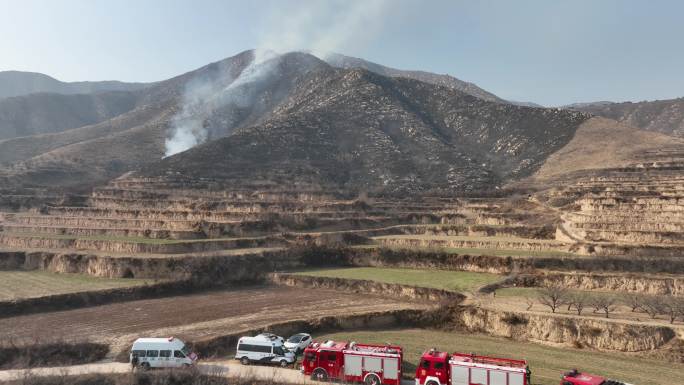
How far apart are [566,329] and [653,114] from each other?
163 m

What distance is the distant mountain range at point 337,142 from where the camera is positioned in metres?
99.2

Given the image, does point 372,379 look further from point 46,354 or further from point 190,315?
point 190,315

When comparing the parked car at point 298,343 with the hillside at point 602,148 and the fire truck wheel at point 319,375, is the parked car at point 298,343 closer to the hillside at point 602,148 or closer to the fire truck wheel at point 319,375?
Answer: the fire truck wheel at point 319,375

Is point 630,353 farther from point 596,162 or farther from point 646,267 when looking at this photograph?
point 596,162

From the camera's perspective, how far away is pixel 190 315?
36844mm

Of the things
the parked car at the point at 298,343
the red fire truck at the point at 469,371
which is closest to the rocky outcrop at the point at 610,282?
the red fire truck at the point at 469,371

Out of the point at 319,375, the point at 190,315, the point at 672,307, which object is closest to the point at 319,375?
the point at 319,375

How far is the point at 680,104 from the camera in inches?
6245

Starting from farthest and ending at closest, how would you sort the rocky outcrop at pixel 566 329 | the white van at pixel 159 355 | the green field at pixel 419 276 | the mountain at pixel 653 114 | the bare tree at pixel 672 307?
the mountain at pixel 653 114, the green field at pixel 419 276, the bare tree at pixel 672 307, the rocky outcrop at pixel 566 329, the white van at pixel 159 355

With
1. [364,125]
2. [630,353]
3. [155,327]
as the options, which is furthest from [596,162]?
[155,327]

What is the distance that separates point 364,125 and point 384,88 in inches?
946

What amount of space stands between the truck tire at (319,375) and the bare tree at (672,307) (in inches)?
818

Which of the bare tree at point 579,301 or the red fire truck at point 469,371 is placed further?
the bare tree at point 579,301

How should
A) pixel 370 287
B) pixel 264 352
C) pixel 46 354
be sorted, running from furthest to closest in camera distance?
pixel 370 287, pixel 46 354, pixel 264 352
